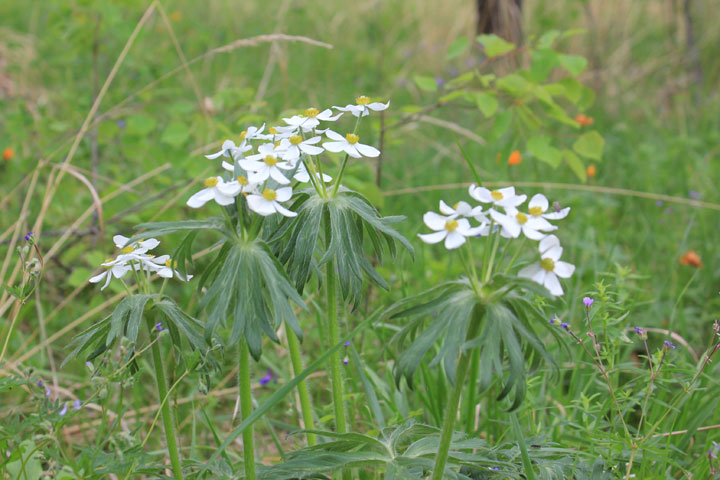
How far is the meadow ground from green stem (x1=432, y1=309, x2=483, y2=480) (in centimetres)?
2

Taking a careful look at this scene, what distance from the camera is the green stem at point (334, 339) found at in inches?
49.3

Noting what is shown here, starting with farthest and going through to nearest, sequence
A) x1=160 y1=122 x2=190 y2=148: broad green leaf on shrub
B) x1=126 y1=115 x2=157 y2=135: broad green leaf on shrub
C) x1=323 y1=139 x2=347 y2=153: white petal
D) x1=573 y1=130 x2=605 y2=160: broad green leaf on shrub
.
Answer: x1=126 y1=115 x2=157 y2=135: broad green leaf on shrub, x1=160 y1=122 x2=190 y2=148: broad green leaf on shrub, x1=573 y1=130 x2=605 y2=160: broad green leaf on shrub, x1=323 y1=139 x2=347 y2=153: white petal

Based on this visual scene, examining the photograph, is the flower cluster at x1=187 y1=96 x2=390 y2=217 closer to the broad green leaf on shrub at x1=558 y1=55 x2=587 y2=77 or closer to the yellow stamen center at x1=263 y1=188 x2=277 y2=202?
the yellow stamen center at x1=263 y1=188 x2=277 y2=202

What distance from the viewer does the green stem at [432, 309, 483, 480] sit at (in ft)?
3.44

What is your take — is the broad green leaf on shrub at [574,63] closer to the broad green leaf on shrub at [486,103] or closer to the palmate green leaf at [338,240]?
the broad green leaf on shrub at [486,103]

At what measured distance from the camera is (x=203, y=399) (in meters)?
2.21

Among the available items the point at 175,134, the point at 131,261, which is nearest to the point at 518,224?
the point at 131,261

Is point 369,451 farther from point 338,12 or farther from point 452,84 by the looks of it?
point 338,12

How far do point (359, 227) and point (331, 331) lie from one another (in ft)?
0.71

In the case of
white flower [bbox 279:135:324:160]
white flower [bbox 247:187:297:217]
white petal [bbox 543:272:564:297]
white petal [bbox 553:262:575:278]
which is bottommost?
white petal [bbox 543:272:564:297]

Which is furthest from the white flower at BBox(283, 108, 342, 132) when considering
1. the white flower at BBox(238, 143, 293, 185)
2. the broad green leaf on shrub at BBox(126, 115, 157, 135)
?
→ the broad green leaf on shrub at BBox(126, 115, 157, 135)

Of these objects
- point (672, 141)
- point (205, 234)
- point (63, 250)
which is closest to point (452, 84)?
point (205, 234)

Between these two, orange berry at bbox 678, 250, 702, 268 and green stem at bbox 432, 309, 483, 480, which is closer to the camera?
green stem at bbox 432, 309, 483, 480

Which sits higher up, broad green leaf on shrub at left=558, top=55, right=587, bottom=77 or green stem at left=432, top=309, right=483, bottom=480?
broad green leaf on shrub at left=558, top=55, right=587, bottom=77
